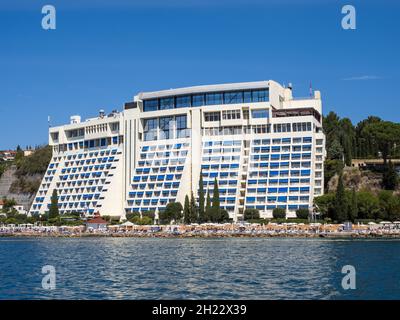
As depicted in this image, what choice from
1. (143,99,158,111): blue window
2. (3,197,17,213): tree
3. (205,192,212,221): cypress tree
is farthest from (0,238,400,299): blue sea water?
(3,197,17,213): tree

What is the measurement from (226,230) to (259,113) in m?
27.6

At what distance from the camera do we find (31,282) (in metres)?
46.3

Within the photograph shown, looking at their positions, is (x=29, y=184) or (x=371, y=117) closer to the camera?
(x=371, y=117)

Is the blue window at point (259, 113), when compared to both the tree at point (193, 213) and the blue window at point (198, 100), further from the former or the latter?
the tree at point (193, 213)

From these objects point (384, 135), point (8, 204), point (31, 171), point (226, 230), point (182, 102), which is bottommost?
point (226, 230)

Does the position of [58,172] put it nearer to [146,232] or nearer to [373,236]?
[146,232]

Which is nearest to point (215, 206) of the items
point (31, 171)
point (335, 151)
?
point (335, 151)

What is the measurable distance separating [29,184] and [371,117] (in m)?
79.9

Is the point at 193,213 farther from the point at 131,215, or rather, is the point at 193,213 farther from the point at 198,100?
the point at 198,100

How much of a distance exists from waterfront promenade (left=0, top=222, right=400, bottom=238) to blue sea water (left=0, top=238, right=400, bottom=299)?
842 inches

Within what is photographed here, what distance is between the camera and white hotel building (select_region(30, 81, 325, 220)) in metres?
119

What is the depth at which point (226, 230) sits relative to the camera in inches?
4173

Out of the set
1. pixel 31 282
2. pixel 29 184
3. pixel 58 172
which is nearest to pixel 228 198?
pixel 58 172

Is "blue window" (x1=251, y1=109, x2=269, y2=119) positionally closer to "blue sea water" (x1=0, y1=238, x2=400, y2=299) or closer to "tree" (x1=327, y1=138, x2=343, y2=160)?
"tree" (x1=327, y1=138, x2=343, y2=160)
